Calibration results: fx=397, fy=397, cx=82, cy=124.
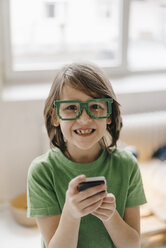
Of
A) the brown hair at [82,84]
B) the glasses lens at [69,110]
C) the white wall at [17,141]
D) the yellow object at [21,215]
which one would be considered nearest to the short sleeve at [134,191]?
the brown hair at [82,84]

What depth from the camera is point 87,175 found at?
3.53ft

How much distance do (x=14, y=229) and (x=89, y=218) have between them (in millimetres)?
981

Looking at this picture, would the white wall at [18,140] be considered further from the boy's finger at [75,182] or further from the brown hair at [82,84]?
the boy's finger at [75,182]

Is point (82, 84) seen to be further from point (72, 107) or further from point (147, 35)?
point (147, 35)

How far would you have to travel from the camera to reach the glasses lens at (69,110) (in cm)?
99

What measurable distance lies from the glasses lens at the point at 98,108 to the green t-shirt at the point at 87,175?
0.49 feet

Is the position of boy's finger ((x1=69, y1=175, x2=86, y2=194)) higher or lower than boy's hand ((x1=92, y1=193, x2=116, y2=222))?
higher

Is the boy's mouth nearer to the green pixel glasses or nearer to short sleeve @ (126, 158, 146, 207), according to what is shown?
the green pixel glasses

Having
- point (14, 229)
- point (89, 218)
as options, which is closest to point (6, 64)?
point (14, 229)

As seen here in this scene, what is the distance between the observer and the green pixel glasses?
0.98m

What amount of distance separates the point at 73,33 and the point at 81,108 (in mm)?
1677

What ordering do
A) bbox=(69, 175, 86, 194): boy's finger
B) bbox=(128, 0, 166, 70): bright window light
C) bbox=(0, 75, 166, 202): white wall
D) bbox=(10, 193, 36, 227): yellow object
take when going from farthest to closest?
1. bbox=(128, 0, 166, 70): bright window light
2. bbox=(0, 75, 166, 202): white wall
3. bbox=(10, 193, 36, 227): yellow object
4. bbox=(69, 175, 86, 194): boy's finger

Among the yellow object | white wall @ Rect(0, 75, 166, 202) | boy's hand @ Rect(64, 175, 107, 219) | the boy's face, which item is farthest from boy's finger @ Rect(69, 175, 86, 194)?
white wall @ Rect(0, 75, 166, 202)

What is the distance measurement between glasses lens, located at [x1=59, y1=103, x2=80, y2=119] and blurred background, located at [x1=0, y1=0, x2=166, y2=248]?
1.12 meters
